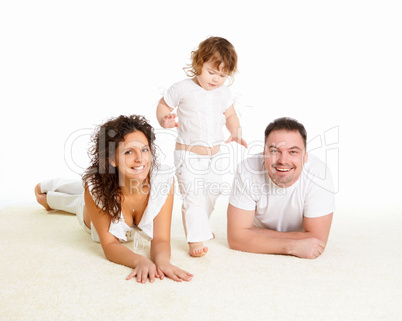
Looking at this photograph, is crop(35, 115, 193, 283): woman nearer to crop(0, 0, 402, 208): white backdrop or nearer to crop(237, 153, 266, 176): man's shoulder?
crop(237, 153, 266, 176): man's shoulder

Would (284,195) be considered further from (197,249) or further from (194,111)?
(194,111)

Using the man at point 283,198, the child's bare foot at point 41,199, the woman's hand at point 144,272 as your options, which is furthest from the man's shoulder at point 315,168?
the child's bare foot at point 41,199

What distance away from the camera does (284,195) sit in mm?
2553

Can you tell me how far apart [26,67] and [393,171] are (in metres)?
3.91

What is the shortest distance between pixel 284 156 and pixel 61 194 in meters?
1.78

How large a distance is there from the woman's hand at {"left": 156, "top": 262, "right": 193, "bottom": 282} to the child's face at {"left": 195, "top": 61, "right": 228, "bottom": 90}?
1055 mm

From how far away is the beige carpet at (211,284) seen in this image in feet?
5.95

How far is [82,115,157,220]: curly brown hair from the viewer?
2434 mm

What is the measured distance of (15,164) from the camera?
469 cm

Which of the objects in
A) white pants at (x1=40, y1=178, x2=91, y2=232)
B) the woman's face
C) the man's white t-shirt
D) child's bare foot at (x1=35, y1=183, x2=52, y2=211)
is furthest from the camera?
child's bare foot at (x1=35, y1=183, x2=52, y2=211)

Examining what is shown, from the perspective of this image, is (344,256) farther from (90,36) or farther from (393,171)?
(90,36)

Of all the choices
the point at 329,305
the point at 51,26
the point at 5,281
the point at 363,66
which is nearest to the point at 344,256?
the point at 329,305

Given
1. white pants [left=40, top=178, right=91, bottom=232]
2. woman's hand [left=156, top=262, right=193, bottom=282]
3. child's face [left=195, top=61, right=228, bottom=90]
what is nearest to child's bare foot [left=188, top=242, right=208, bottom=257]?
woman's hand [left=156, top=262, right=193, bottom=282]

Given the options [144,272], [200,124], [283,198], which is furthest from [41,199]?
[283,198]
